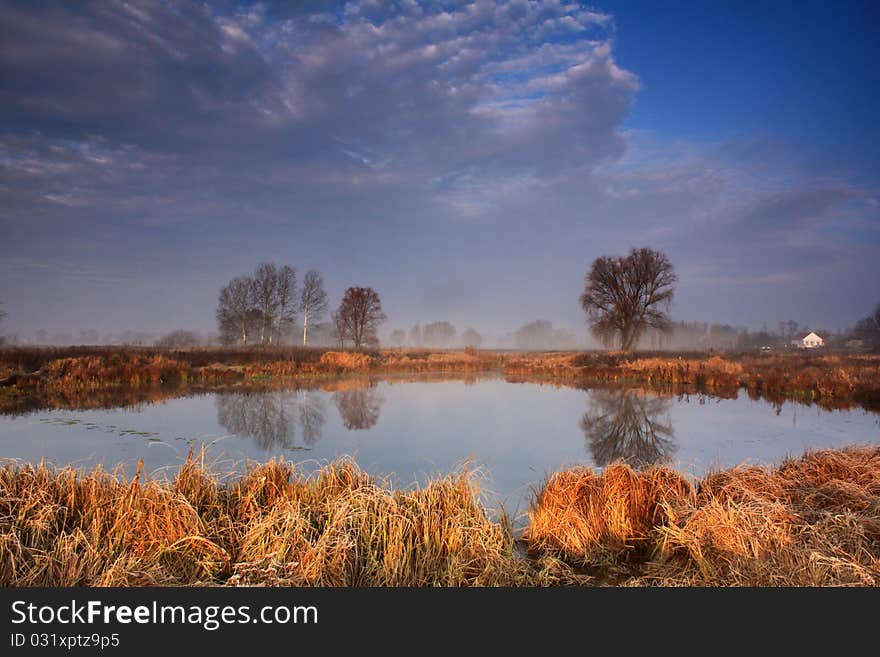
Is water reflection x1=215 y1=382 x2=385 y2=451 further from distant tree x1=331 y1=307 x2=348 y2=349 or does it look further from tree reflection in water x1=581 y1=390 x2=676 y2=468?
distant tree x1=331 y1=307 x2=348 y2=349

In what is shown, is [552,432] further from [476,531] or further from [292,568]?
[292,568]

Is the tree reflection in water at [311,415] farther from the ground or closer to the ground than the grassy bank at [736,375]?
closer to the ground

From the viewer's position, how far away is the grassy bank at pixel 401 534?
4195 mm

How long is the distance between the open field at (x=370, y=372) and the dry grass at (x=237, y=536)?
1396 centimetres

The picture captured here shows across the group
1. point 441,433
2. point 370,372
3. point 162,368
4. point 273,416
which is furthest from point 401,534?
point 370,372

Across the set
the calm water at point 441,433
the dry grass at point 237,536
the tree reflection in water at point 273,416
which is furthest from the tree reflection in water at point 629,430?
the tree reflection in water at point 273,416

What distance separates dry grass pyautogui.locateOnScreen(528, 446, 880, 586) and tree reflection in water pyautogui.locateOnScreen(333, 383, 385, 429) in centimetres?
757

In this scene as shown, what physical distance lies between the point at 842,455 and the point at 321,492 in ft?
27.0

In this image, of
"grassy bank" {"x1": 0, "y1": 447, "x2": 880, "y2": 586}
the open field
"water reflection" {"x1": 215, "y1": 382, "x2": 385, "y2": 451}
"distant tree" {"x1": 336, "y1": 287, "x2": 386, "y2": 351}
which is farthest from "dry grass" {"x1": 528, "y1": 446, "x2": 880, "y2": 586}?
"distant tree" {"x1": 336, "y1": 287, "x2": 386, "y2": 351}

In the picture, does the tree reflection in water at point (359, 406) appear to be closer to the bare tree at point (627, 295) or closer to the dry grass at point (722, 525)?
the dry grass at point (722, 525)

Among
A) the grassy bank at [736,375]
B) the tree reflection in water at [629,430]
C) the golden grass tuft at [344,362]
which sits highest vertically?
the golden grass tuft at [344,362]

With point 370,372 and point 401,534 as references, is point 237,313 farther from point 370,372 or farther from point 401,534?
point 401,534

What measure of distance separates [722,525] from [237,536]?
4.89 meters

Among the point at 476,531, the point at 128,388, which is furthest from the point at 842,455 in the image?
the point at 128,388
